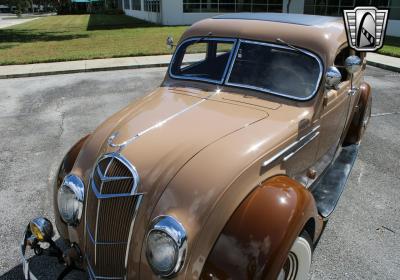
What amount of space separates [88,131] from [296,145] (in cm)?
439

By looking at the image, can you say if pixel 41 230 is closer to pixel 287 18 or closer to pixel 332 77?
pixel 332 77

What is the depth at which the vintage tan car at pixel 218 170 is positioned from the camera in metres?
2.31

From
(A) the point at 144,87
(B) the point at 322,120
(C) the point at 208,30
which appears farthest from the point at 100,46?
(B) the point at 322,120

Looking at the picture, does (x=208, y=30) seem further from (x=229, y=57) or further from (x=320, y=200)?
(x=320, y=200)

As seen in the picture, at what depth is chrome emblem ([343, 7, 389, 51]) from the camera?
312 cm

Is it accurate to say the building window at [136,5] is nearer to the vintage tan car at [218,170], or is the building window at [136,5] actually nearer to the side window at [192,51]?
the side window at [192,51]

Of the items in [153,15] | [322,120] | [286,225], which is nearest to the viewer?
[286,225]

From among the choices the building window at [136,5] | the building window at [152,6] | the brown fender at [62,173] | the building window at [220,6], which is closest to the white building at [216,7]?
the building window at [220,6]

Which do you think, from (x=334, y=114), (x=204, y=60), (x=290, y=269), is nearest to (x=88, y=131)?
(x=204, y=60)

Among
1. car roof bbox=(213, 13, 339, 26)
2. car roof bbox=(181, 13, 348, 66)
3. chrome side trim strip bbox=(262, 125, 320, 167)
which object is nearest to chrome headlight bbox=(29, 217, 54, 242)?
chrome side trim strip bbox=(262, 125, 320, 167)

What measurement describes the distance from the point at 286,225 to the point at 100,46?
14.9m

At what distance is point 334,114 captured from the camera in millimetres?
3945

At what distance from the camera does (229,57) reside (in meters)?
3.64

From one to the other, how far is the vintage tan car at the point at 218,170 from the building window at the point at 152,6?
25337 mm
